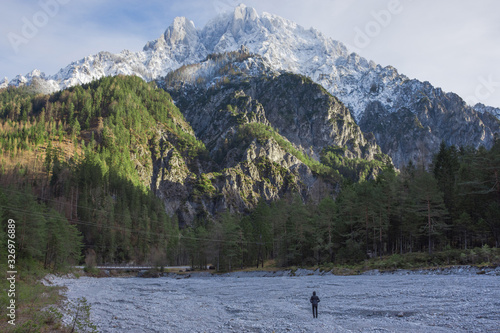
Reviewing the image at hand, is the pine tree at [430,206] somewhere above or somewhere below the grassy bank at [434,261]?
above

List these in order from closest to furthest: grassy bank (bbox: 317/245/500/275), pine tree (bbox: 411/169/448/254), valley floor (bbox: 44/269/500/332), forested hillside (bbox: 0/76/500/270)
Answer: valley floor (bbox: 44/269/500/332) → grassy bank (bbox: 317/245/500/275) → pine tree (bbox: 411/169/448/254) → forested hillside (bbox: 0/76/500/270)

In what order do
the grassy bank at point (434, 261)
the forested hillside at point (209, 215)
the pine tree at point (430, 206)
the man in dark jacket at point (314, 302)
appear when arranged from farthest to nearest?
the forested hillside at point (209, 215) → the pine tree at point (430, 206) → the grassy bank at point (434, 261) → the man in dark jacket at point (314, 302)

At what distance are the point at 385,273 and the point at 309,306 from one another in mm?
27720

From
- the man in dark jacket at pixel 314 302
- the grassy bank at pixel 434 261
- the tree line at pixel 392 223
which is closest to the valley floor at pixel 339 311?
the man in dark jacket at pixel 314 302

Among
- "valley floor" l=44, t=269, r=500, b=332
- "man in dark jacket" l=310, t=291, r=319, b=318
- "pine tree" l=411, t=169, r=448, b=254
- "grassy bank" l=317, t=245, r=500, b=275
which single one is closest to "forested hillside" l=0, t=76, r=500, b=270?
"pine tree" l=411, t=169, r=448, b=254

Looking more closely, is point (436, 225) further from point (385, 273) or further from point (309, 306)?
point (309, 306)

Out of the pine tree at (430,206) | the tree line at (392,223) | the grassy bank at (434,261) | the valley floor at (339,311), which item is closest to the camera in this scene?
the valley floor at (339,311)

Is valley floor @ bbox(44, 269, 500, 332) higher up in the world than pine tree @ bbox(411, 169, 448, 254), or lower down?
lower down

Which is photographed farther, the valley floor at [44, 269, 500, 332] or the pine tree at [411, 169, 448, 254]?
the pine tree at [411, 169, 448, 254]

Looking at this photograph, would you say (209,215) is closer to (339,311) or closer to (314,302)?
(339,311)

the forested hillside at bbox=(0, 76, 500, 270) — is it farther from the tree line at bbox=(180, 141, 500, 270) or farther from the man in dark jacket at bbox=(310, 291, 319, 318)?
the man in dark jacket at bbox=(310, 291, 319, 318)

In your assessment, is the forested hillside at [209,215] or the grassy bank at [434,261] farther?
the forested hillside at [209,215]

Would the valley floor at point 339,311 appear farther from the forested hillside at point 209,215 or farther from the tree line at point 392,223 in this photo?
the tree line at point 392,223

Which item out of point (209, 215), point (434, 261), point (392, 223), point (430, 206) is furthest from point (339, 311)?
point (209, 215)
